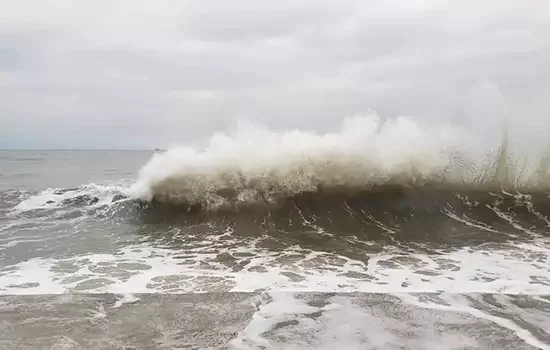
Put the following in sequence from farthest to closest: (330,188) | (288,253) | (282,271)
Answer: (330,188), (288,253), (282,271)

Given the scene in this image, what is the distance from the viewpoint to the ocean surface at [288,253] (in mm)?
4008

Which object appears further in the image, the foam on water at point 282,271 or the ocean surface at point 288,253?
the foam on water at point 282,271

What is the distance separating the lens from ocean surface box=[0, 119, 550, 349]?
4.01 meters

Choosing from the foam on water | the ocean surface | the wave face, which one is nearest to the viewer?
the ocean surface

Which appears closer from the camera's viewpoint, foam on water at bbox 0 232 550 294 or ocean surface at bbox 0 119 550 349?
ocean surface at bbox 0 119 550 349

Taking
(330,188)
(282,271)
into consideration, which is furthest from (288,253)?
(330,188)

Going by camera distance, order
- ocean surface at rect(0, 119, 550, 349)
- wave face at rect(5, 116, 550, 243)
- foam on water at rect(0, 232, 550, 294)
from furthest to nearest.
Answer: wave face at rect(5, 116, 550, 243) → foam on water at rect(0, 232, 550, 294) → ocean surface at rect(0, 119, 550, 349)

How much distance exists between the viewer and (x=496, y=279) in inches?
222

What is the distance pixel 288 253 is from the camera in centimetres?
721

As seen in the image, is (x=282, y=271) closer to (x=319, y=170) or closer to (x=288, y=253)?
(x=288, y=253)

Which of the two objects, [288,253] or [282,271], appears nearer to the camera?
[282,271]

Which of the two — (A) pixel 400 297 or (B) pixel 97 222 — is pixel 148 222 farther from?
(A) pixel 400 297

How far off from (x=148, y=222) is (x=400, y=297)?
21.7 ft

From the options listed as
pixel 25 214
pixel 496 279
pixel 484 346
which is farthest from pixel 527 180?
pixel 25 214
